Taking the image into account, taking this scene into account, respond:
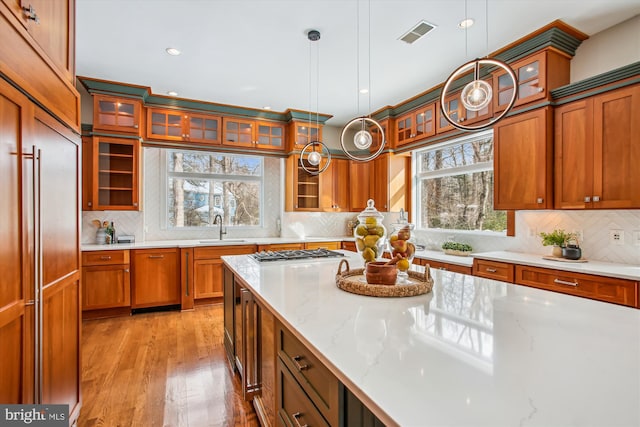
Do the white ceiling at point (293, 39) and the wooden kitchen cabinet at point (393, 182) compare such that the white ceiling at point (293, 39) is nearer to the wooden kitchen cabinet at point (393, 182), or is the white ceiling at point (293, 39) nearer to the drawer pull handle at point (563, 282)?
the wooden kitchen cabinet at point (393, 182)

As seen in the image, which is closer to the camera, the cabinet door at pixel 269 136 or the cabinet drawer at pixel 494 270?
the cabinet drawer at pixel 494 270

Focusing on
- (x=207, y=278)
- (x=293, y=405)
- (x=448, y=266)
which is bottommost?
(x=207, y=278)

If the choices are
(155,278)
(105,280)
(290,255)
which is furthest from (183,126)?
(290,255)

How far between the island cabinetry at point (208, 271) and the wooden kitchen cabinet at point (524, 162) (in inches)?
130

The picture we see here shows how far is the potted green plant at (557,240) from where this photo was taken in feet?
9.48

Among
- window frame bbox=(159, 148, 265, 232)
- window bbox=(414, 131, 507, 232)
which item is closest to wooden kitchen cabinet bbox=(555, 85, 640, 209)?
window bbox=(414, 131, 507, 232)

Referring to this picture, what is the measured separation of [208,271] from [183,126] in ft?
6.79

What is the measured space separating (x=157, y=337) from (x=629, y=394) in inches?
143


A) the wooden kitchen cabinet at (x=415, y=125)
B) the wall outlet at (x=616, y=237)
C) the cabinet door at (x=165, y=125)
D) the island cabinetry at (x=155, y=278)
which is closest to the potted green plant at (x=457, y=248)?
the wall outlet at (x=616, y=237)

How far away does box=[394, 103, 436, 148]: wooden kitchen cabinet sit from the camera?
13.7 ft

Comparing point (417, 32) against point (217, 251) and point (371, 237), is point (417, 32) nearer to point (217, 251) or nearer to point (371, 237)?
point (371, 237)

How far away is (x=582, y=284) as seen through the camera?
2436mm

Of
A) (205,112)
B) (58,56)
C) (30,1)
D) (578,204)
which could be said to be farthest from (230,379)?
(205,112)

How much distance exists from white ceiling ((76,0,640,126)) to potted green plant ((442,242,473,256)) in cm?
202
